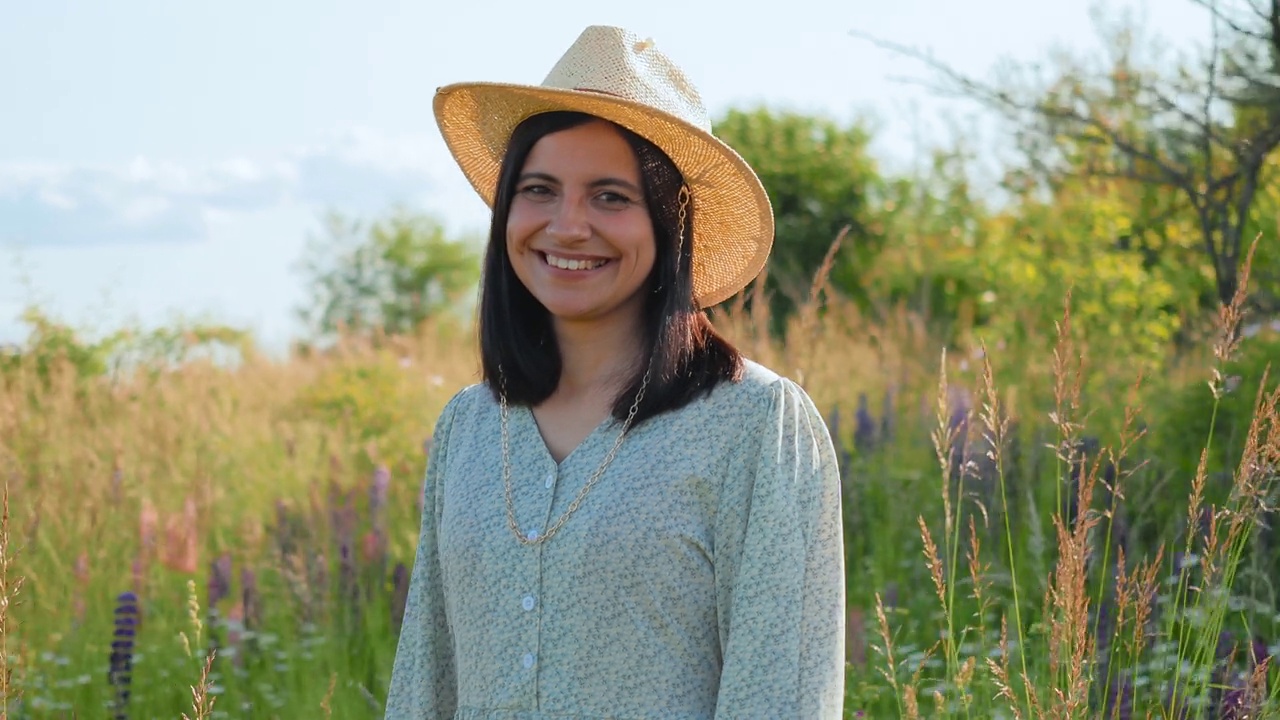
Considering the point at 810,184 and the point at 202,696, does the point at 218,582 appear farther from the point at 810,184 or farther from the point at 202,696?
the point at 810,184

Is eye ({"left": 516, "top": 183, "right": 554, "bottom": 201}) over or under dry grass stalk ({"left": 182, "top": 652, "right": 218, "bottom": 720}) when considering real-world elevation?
over

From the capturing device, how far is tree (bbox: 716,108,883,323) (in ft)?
42.2

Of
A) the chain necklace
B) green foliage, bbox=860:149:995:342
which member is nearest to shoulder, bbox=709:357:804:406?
the chain necklace

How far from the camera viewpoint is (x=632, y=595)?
2107 millimetres

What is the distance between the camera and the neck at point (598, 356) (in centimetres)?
230

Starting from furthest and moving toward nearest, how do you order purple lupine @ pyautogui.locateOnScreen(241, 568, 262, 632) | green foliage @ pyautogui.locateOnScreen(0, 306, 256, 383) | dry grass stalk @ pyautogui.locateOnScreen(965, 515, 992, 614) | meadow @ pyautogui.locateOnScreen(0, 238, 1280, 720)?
green foliage @ pyautogui.locateOnScreen(0, 306, 256, 383)
purple lupine @ pyautogui.locateOnScreen(241, 568, 262, 632)
meadow @ pyautogui.locateOnScreen(0, 238, 1280, 720)
dry grass stalk @ pyautogui.locateOnScreen(965, 515, 992, 614)

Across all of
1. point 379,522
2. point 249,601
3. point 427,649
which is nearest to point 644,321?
point 427,649

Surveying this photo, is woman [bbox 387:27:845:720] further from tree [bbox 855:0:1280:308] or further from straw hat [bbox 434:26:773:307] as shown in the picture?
tree [bbox 855:0:1280:308]

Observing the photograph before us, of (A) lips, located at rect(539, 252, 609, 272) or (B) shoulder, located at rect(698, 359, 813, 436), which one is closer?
(B) shoulder, located at rect(698, 359, 813, 436)

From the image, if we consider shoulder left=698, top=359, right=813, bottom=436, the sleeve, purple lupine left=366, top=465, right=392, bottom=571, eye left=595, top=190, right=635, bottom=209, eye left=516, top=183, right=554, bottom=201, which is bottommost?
purple lupine left=366, top=465, right=392, bottom=571

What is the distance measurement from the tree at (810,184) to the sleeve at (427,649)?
1014 centimetres

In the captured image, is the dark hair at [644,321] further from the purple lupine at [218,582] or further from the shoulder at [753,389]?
the purple lupine at [218,582]

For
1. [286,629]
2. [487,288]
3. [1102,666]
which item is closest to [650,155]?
[487,288]

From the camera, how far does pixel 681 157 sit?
2340mm
